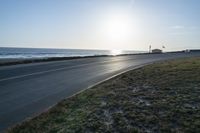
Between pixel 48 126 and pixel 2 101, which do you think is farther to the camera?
pixel 2 101

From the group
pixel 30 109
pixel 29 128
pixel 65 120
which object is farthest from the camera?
pixel 30 109

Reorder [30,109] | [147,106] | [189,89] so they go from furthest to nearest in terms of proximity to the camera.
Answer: [189,89]
[30,109]
[147,106]

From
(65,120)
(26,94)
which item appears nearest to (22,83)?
(26,94)

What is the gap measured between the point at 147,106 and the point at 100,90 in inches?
130

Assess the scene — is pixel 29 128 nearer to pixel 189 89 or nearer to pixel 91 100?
pixel 91 100

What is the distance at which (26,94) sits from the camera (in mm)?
10312

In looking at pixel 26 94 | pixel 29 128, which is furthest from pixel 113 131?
pixel 26 94

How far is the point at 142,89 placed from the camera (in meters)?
9.60

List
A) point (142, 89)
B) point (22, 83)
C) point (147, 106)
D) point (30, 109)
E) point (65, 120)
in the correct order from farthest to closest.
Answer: point (22, 83) < point (142, 89) < point (30, 109) < point (147, 106) < point (65, 120)

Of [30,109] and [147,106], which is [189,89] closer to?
[147,106]

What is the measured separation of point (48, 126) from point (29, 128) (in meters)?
0.41

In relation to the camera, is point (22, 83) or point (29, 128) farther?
point (22, 83)

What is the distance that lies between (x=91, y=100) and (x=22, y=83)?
18.3ft

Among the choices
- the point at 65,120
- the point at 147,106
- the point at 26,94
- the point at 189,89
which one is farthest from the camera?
the point at 26,94
